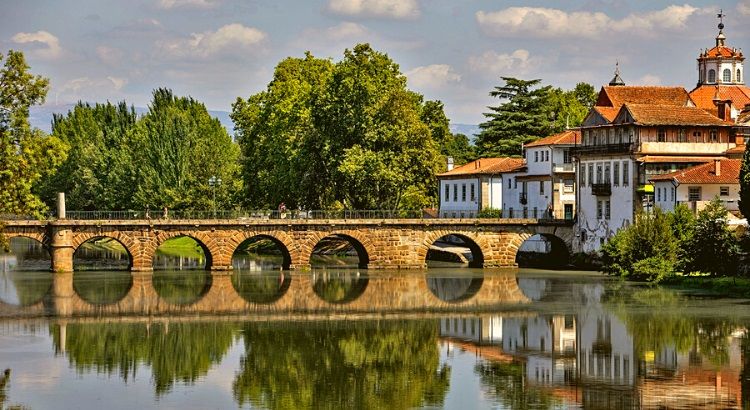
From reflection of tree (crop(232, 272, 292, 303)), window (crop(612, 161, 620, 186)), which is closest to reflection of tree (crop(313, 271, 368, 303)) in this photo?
reflection of tree (crop(232, 272, 292, 303))

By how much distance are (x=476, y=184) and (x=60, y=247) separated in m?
36.2

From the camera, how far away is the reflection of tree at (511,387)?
42.2 m

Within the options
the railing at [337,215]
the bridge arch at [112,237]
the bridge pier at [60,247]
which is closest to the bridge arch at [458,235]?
the railing at [337,215]

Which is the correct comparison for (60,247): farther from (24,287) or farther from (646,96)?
(646,96)

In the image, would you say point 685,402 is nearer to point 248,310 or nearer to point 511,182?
point 248,310

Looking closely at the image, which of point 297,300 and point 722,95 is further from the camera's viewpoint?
point 722,95

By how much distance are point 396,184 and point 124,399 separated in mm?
59069

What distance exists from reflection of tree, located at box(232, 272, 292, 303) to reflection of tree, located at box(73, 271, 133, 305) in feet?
20.8

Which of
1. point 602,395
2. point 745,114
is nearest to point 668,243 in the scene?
point 745,114

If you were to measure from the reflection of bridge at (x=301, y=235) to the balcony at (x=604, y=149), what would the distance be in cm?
510

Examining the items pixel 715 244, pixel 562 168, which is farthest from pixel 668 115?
pixel 715 244

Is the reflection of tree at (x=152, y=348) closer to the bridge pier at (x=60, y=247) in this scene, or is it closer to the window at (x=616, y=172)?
the bridge pier at (x=60, y=247)

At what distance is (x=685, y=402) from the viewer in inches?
1649

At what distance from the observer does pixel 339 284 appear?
8362 cm
